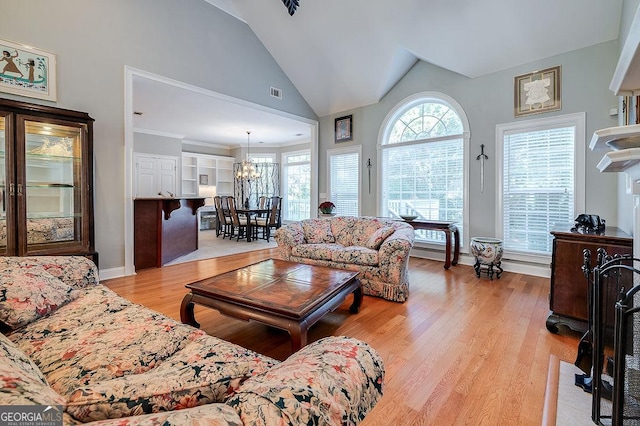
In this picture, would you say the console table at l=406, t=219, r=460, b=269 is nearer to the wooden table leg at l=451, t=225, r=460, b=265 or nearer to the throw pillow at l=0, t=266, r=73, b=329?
the wooden table leg at l=451, t=225, r=460, b=265

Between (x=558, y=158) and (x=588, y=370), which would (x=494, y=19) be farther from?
(x=588, y=370)

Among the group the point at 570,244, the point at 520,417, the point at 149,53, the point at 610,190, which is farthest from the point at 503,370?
the point at 149,53

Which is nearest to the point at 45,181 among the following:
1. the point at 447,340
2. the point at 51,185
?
the point at 51,185

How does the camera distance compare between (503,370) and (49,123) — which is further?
(49,123)

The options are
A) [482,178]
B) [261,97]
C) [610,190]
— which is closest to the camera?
[610,190]

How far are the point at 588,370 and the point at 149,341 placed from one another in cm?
243

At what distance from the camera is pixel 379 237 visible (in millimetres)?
3355

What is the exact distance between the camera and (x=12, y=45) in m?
2.89

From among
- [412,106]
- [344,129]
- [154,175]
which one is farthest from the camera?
[154,175]

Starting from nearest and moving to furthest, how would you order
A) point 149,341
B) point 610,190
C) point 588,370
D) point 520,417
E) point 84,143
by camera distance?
point 149,341 → point 520,417 → point 588,370 → point 84,143 → point 610,190

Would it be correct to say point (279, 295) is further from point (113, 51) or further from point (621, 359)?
point (113, 51)

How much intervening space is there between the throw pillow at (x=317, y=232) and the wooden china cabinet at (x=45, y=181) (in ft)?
7.92

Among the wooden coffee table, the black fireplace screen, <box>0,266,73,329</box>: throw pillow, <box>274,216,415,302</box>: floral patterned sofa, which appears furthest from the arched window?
<box>0,266,73,329</box>: throw pillow

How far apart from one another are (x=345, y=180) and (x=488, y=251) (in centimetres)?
299
